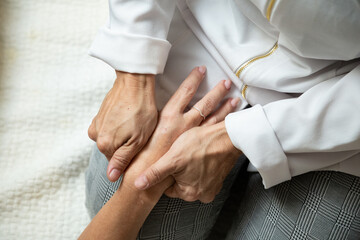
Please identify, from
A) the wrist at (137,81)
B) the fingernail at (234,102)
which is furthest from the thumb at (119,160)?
the fingernail at (234,102)

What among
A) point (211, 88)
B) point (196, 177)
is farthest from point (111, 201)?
point (211, 88)

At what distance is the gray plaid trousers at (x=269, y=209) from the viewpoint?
2.42 feet

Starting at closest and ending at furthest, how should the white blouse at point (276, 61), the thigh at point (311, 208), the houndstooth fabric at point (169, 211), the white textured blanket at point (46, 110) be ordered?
the white blouse at point (276, 61)
the thigh at point (311, 208)
the houndstooth fabric at point (169, 211)
the white textured blanket at point (46, 110)

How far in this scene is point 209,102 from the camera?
80cm

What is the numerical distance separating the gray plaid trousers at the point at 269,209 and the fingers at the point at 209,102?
17cm

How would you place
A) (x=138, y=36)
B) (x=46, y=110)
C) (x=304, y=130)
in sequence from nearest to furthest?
(x=304, y=130)
(x=138, y=36)
(x=46, y=110)

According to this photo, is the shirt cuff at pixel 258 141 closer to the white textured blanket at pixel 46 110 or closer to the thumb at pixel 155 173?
the thumb at pixel 155 173

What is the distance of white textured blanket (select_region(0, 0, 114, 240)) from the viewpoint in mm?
1037

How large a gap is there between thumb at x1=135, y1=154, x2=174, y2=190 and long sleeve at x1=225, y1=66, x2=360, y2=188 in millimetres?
135

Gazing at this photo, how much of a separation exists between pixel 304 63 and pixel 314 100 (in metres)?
0.07

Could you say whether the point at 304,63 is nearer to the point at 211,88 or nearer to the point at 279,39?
the point at 279,39

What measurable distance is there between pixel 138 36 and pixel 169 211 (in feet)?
1.25

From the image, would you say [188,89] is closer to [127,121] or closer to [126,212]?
[127,121]

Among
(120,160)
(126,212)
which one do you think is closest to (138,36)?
(120,160)
